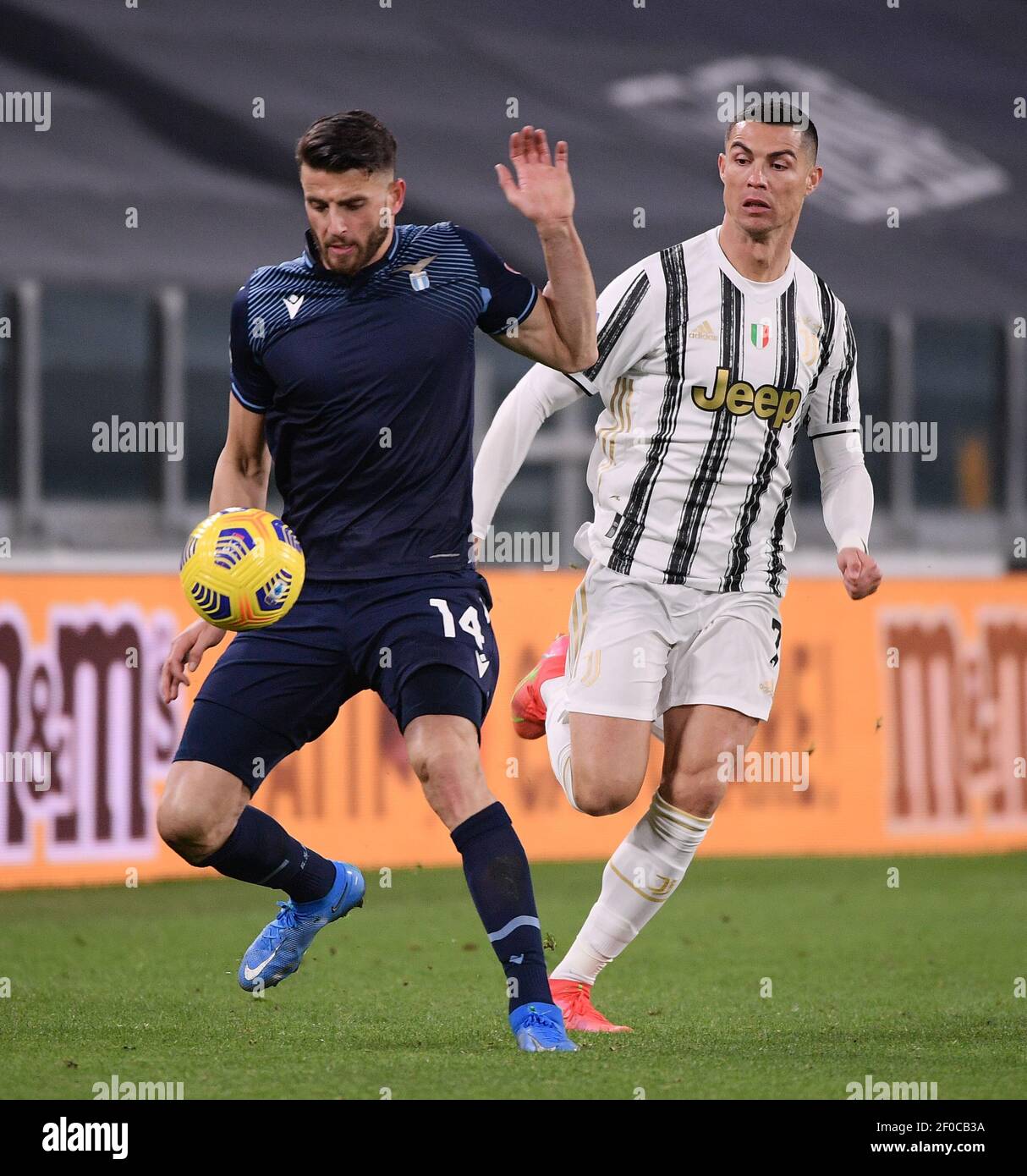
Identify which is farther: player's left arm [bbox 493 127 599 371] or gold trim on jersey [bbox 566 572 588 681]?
gold trim on jersey [bbox 566 572 588 681]

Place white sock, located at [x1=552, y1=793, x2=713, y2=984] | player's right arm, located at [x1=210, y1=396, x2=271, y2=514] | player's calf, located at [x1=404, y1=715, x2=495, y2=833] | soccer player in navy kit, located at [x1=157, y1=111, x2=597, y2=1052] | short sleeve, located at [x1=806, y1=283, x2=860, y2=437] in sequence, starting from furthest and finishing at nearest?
1. short sleeve, located at [x1=806, y1=283, x2=860, y2=437]
2. white sock, located at [x1=552, y1=793, x2=713, y2=984]
3. player's right arm, located at [x1=210, y1=396, x2=271, y2=514]
4. soccer player in navy kit, located at [x1=157, y1=111, x2=597, y2=1052]
5. player's calf, located at [x1=404, y1=715, x2=495, y2=833]

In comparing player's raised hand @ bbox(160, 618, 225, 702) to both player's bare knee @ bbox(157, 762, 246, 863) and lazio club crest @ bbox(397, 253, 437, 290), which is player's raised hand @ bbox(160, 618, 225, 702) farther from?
lazio club crest @ bbox(397, 253, 437, 290)

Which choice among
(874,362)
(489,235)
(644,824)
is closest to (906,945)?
(644,824)

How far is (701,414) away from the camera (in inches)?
219

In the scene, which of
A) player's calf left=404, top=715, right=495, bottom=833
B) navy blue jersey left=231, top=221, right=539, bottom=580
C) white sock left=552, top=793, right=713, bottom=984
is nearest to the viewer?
player's calf left=404, top=715, right=495, bottom=833

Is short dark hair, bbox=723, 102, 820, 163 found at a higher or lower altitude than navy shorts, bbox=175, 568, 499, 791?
higher

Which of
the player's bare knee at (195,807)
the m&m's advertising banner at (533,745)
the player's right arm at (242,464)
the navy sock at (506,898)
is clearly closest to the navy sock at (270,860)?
the player's bare knee at (195,807)

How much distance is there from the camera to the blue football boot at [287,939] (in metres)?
5.40

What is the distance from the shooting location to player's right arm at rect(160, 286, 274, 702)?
510 cm

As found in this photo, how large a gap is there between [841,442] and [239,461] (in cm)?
177

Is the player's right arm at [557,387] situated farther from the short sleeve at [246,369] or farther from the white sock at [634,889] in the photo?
the white sock at [634,889]

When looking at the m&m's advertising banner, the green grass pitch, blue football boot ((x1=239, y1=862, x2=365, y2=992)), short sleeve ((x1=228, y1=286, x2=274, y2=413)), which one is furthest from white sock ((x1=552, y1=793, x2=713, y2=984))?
the m&m's advertising banner

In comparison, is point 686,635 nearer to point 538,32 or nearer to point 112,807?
point 112,807

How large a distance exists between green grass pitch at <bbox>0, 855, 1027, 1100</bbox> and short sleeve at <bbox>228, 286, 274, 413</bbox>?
1.62 meters
